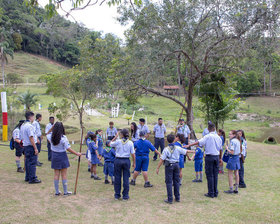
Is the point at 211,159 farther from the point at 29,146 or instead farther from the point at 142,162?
the point at 29,146

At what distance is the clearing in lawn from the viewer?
5316mm

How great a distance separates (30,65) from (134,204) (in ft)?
268

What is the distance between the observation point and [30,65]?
7988cm

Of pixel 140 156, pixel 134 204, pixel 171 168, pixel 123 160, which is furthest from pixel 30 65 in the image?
pixel 171 168

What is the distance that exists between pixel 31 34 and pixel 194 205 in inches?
3615

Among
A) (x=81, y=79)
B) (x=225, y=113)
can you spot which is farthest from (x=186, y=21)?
(x=225, y=113)

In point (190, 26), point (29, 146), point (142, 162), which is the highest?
point (190, 26)

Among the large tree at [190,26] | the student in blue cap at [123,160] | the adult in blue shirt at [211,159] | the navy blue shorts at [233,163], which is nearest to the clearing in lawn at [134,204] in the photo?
the adult in blue shirt at [211,159]

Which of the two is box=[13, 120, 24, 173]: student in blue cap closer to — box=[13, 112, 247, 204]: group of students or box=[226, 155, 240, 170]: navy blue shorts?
box=[13, 112, 247, 204]: group of students

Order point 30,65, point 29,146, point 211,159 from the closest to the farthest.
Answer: point 211,159 → point 29,146 → point 30,65

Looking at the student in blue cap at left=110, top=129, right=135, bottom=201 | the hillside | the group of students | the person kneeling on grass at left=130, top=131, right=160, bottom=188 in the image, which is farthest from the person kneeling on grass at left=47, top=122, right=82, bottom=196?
the hillside

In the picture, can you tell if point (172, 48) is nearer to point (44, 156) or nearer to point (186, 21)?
point (186, 21)

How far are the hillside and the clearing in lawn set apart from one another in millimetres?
Result: 70253

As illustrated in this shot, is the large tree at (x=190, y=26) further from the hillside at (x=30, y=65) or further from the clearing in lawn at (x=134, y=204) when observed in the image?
the hillside at (x=30, y=65)
